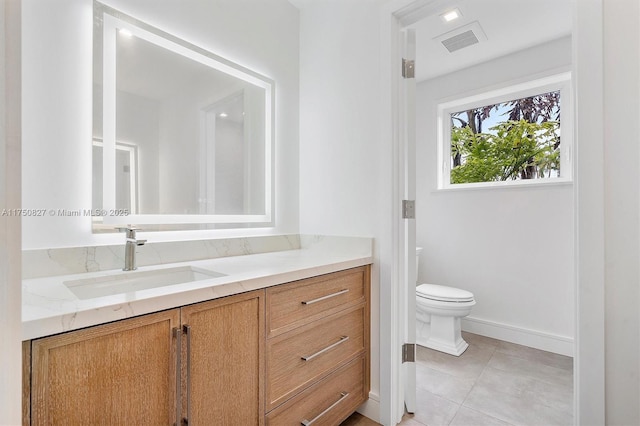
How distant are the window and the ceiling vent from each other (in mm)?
561

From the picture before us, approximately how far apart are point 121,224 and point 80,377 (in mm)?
729

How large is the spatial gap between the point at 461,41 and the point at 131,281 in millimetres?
2753

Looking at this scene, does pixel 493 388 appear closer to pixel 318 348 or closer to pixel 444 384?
pixel 444 384

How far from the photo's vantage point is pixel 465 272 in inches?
112

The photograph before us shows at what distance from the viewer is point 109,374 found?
2.49ft

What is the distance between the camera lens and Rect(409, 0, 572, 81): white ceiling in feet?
6.63

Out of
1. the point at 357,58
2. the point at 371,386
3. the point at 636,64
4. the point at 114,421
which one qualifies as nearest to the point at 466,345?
the point at 371,386

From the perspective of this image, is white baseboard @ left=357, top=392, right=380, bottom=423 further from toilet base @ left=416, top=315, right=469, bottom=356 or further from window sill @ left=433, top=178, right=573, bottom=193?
window sill @ left=433, top=178, right=573, bottom=193

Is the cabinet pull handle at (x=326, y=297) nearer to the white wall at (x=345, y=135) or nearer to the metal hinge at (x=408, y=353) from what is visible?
the white wall at (x=345, y=135)

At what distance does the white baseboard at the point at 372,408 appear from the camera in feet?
5.30

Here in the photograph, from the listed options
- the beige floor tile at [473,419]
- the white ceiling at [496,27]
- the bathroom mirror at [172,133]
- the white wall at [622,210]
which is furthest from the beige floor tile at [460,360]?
the white ceiling at [496,27]

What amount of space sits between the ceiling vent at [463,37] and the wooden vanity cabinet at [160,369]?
2.38 meters

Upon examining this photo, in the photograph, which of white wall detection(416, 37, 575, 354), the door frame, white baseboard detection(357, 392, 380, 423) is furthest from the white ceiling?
white baseboard detection(357, 392, 380, 423)

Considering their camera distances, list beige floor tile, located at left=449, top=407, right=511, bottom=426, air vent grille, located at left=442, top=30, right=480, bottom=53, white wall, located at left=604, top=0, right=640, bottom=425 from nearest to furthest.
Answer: white wall, located at left=604, top=0, right=640, bottom=425 < beige floor tile, located at left=449, top=407, right=511, bottom=426 < air vent grille, located at left=442, top=30, right=480, bottom=53
